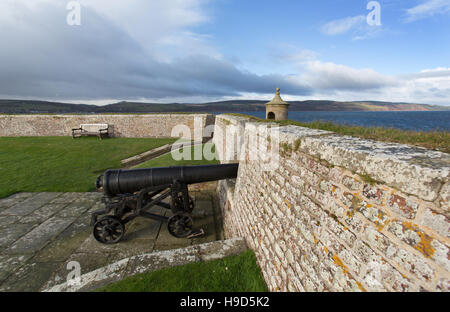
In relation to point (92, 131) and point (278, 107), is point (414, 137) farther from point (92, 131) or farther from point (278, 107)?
point (92, 131)

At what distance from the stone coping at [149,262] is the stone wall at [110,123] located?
48.0 ft

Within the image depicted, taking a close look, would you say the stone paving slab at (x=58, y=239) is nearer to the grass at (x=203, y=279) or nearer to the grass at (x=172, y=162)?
the grass at (x=203, y=279)

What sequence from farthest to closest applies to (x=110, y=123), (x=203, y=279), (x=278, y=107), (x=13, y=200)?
(x=110, y=123) → (x=278, y=107) → (x=13, y=200) → (x=203, y=279)

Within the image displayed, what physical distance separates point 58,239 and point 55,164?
7.22 meters

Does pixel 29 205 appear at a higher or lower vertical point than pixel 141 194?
lower

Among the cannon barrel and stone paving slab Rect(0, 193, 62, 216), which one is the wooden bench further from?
the cannon barrel

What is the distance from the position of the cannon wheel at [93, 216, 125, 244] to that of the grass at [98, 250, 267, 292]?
1.99m

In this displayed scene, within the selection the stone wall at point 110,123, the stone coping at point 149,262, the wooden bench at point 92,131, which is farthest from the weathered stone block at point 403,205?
the wooden bench at point 92,131

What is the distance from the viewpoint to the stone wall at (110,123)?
17.8 m

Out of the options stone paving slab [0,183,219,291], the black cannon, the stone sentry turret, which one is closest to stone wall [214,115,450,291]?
the black cannon

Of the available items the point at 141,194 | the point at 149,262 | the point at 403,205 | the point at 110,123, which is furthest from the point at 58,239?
the point at 110,123

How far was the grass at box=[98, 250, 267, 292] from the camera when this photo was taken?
8.69ft

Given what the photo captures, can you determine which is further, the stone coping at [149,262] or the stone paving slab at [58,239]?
the stone paving slab at [58,239]

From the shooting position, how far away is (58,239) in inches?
A: 178
